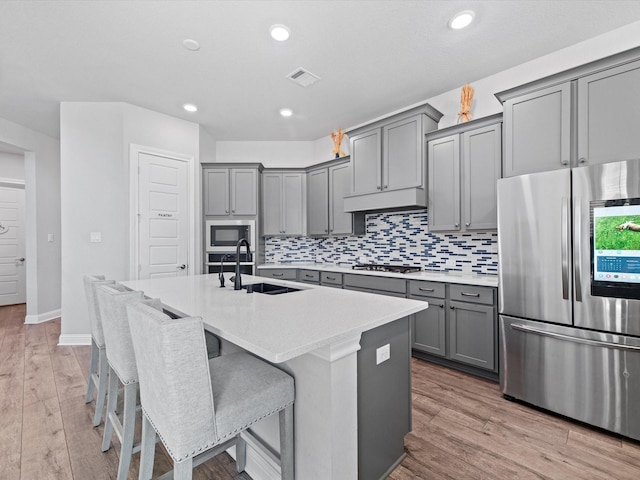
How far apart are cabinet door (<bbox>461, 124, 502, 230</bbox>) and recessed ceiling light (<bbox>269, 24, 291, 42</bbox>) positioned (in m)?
1.89

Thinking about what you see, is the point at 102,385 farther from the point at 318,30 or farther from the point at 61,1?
the point at 318,30

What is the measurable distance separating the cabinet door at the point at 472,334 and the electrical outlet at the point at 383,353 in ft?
5.08

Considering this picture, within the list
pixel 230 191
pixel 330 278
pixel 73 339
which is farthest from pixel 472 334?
pixel 73 339

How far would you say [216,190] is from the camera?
4.61 m

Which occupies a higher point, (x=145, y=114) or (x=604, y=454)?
(x=145, y=114)

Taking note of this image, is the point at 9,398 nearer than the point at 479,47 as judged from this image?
Yes

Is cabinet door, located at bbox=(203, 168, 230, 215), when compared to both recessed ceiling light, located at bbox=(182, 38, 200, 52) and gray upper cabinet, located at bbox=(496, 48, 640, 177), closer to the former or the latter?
recessed ceiling light, located at bbox=(182, 38, 200, 52)

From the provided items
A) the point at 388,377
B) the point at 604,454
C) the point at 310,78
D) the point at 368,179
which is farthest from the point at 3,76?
the point at 604,454

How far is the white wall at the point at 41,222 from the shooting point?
477 centimetres

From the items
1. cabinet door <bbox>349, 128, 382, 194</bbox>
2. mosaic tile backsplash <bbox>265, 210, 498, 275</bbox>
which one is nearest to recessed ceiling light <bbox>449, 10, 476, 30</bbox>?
cabinet door <bbox>349, 128, 382, 194</bbox>

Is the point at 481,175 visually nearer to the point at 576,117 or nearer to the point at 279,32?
the point at 576,117

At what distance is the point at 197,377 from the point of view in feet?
3.45

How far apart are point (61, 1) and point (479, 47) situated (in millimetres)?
3215

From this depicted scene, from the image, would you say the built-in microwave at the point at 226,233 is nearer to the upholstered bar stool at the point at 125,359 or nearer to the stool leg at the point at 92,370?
the stool leg at the point at 92,370
